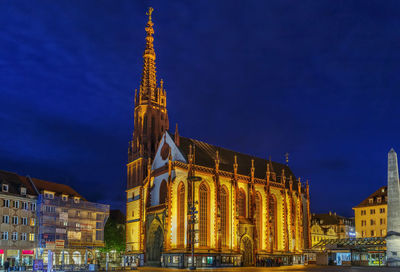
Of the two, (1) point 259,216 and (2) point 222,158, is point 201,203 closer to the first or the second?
(2) point 222,158

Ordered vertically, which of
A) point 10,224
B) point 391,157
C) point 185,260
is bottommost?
point 185,260

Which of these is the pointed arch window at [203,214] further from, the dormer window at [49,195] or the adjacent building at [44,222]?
the dormer window at [49,195]

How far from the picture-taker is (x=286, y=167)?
101m

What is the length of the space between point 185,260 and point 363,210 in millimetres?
57613

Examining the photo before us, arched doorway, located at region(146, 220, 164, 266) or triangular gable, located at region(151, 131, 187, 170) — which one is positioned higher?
triangular gable, located at region(151, 131, 187, 170)

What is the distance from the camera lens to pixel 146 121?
301 feet

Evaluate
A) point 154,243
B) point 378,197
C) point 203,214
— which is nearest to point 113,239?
point 154,243

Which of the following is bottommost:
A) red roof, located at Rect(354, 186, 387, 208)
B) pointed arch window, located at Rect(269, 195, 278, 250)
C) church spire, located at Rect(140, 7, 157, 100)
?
pointed arch window, located at Rect(269, 195, 278, 250)

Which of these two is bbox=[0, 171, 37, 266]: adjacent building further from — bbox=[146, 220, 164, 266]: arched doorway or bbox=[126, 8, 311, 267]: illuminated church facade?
bbox=[146, 220, 164, 266]: arched doorway

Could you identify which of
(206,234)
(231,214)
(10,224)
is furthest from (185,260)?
(10,224)

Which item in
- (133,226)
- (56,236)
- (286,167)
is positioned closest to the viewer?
(56,236)

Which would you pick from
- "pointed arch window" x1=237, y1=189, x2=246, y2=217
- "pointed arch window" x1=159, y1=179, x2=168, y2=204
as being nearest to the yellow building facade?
"pointed arch window" x1=237, y1=189, x2=246, y2=217

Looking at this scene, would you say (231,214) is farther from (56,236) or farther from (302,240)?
(56,236)

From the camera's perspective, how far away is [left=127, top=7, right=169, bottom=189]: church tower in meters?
88.4
